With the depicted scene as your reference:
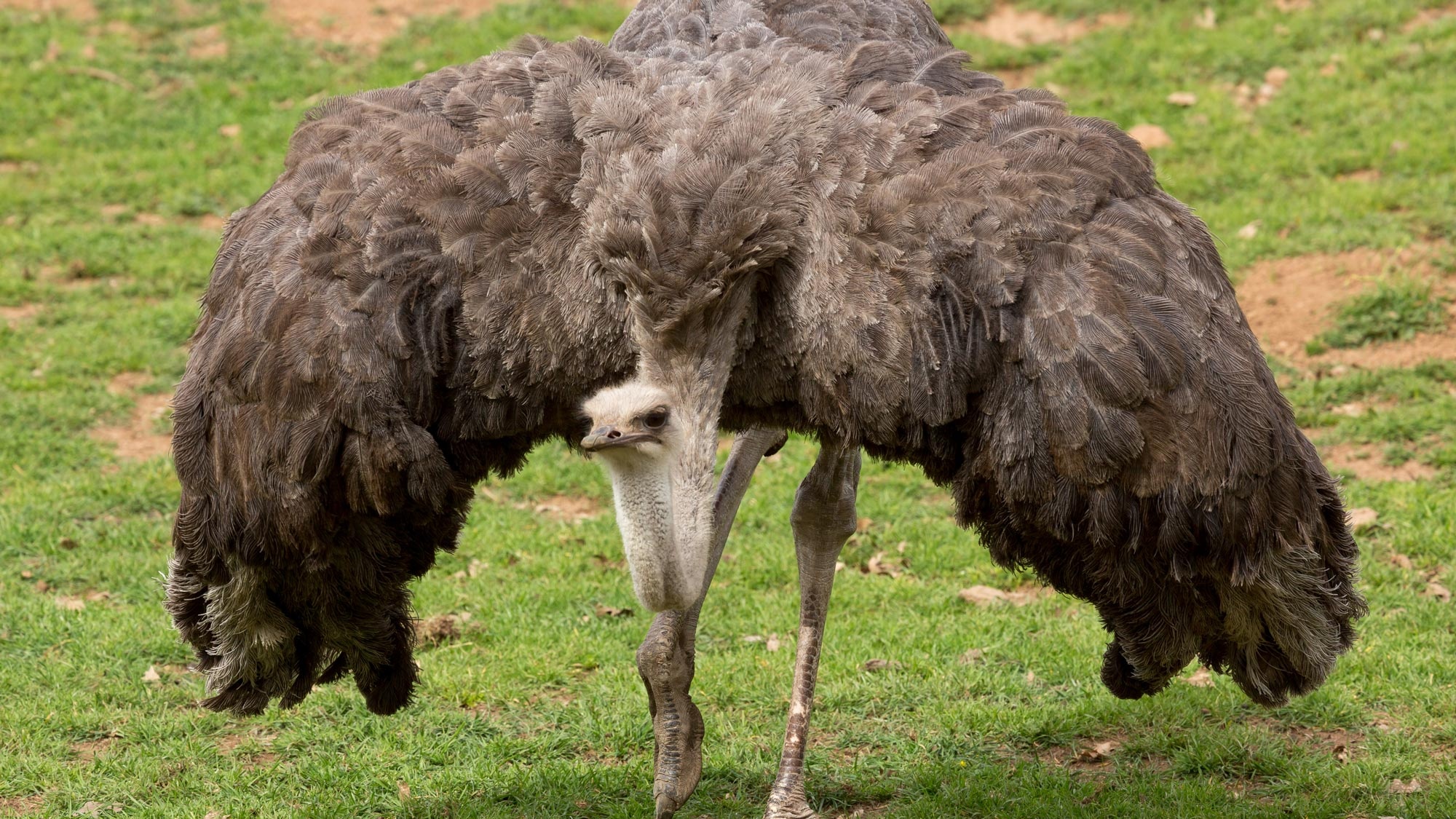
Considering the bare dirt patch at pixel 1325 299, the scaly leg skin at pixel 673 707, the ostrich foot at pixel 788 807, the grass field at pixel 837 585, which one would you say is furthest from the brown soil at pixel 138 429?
the bare dirt patch at pixel 1325 299

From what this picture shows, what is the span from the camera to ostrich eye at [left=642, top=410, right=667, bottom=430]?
15.1 ft

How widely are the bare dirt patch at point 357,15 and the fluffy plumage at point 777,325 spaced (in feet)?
34.4

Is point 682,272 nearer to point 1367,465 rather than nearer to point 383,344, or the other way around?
point 383,344

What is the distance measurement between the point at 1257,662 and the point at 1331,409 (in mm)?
4344

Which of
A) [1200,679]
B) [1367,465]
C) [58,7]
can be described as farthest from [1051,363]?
[58,7]

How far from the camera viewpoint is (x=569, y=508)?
9328 millimetres

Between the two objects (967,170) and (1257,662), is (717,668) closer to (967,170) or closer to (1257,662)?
(1257,662)

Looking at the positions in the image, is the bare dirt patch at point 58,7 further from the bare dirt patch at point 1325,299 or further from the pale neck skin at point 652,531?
the pale neck skin at point 652,531

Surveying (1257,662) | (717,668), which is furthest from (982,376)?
(717,668)

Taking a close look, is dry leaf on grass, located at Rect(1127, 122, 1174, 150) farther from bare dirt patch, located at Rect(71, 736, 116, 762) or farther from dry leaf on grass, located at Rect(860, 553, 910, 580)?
bare dirt patch, located at Rect(71, 736, 116, 762)

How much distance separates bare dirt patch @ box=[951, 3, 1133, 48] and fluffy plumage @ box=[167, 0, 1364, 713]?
9.47 meters

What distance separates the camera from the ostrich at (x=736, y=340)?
4777 mm

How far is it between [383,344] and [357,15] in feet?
38.2

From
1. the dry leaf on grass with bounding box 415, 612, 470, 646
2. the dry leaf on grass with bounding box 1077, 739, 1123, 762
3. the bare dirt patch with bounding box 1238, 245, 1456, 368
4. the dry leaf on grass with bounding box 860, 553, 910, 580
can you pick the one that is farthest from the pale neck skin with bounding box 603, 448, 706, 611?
the bare dirt patch with bounding box 1238, 245, 1456, 368
